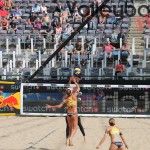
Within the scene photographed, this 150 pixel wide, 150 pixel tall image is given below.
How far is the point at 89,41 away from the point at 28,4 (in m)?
6.64

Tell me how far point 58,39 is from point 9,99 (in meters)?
5.38

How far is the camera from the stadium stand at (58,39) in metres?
A: 24.3

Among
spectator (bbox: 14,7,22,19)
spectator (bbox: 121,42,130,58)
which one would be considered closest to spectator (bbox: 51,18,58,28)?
spectator (bbox: 14,7,22,19)

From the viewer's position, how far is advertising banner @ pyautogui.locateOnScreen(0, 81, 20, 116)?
73.1 feet

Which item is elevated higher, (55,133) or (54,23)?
(54,23)

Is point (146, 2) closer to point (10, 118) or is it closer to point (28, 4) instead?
point (28, 4)

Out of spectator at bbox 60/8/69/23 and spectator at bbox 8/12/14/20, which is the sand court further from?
spectator at bbox 8/12/14/20

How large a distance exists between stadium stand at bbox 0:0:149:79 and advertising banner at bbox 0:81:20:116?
1.47m

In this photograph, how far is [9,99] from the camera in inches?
881

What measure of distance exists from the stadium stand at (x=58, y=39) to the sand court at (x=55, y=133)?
2647 millimetres

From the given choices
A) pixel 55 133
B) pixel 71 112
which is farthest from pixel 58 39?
pixel 71 112

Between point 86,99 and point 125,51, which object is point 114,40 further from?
point 86,99

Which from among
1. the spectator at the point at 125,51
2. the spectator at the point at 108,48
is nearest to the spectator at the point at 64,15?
the spectator at the point at 108,48

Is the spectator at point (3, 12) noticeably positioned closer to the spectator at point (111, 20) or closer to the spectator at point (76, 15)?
the spectator at point (76, 15)
